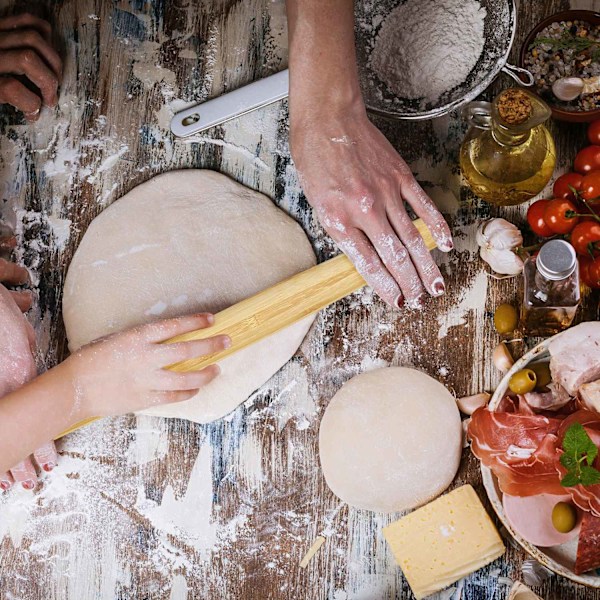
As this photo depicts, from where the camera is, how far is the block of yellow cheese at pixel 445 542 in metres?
1.32

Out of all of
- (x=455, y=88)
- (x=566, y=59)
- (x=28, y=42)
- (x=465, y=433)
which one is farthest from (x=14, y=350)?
(x=566, y=59)

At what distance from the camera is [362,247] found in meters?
1.23

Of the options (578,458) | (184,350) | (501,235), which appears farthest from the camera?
(501,235)

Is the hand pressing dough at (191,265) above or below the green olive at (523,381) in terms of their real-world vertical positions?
above

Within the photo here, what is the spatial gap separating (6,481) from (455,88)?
124 centimetres

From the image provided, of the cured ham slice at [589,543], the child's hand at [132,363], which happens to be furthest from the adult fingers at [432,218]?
the cured ham slice at [589,543]

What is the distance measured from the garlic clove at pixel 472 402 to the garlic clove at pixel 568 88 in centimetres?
63

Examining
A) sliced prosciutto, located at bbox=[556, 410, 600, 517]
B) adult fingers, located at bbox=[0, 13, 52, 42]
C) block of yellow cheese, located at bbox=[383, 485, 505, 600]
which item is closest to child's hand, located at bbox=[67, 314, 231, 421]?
block of yellow cheese, located at bbox=[383, 485, 505, 600]

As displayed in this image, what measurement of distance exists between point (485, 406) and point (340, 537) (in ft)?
1.33

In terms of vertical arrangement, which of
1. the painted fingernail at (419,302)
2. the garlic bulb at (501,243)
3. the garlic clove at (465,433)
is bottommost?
the garlic clove at (465,433)

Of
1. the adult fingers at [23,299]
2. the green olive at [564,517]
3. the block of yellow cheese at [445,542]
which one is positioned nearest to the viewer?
the green olive at [564,517]

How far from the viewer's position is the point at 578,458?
1123mm

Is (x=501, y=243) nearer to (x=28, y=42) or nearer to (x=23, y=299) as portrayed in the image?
(x=23, y=299)

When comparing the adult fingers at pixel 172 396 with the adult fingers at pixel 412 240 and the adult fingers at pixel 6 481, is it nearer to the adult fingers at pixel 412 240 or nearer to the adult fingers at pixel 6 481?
the adult fingers at pixel 6 481
